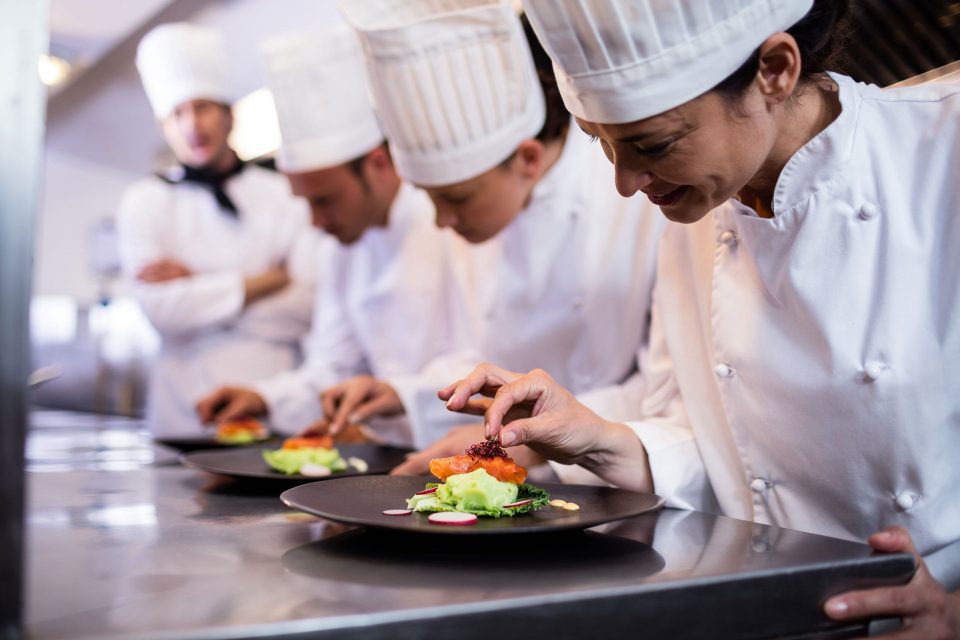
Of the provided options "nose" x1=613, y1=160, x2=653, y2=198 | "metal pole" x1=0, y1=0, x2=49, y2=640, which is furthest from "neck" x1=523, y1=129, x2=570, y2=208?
"metal pole" x1=0, y1=0, x2=49, y2=640

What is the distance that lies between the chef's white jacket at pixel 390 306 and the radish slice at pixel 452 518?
1.76m

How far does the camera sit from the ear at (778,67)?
117cm

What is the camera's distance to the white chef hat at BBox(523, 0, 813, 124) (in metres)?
1.16

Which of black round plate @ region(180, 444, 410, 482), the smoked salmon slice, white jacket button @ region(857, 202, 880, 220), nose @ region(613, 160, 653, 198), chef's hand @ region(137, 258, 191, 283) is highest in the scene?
nose @ region(613, 160, 653, 198)

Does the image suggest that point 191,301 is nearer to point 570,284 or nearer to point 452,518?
point 570,284

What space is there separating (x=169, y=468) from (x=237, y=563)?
97 cm

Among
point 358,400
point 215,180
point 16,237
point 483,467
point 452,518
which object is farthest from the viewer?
point 215,180

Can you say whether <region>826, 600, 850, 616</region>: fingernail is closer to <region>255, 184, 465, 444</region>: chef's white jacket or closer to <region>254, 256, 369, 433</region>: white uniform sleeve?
<region>255, 184, 465, 444</region>: chef's white jacket

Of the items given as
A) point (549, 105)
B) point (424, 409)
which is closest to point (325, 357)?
point (424, 409)

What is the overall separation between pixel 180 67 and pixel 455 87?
2234mm

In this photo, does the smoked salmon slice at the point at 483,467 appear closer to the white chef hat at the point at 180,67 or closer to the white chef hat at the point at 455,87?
the white chef hat at the point at 455,87

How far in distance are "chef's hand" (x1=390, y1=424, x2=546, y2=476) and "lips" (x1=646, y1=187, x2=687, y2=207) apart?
1.82 feet

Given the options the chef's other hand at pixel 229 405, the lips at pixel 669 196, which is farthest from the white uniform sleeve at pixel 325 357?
the lips at pixel 669 196

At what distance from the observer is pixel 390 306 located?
296cm
